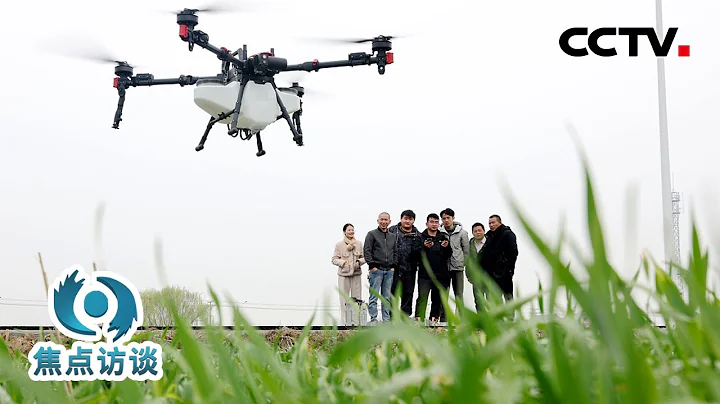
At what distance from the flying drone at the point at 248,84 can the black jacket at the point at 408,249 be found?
26.6ft

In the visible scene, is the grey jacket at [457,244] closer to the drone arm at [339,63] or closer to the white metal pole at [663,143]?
the white metal pole at [663,143]

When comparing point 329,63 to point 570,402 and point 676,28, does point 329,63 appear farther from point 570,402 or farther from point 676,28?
point 570,402

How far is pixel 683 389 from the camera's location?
0.50 meters

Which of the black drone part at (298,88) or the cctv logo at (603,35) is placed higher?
the black drone part at (298,88)

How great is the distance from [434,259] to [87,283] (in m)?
9.12

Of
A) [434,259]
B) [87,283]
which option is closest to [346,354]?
[87,283]

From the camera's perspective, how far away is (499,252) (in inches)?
362

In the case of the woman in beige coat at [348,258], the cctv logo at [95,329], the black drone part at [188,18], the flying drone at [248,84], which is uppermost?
the black drone part at [188,18]

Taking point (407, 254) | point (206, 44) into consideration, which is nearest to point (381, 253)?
point (407, 254)

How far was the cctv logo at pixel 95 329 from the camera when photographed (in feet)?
3.13

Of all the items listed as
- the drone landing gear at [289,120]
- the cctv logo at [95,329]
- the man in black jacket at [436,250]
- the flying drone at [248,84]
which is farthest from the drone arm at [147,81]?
the cctv logo at [95,329]

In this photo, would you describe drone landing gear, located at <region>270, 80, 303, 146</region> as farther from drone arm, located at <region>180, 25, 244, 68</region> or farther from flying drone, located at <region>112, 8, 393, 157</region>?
drone arm, located at <region>180, 25, 244, 68</region>

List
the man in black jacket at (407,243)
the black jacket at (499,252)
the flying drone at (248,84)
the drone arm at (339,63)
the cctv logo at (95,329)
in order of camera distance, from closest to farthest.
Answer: the cctv logo at (95,329) < the black jacket at (499,252) < the man in black jacket at (407,243) < the flying drone at (248,84) < the drone arm at (339,63)

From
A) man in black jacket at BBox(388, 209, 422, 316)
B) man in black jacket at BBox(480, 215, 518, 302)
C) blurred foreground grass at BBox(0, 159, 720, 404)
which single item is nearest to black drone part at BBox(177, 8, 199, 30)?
man in black jacket at BBox(388, 209, 422, 316)
